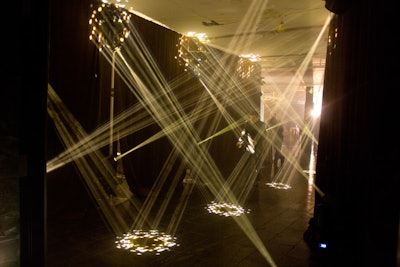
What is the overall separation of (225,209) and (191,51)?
3.70 metres

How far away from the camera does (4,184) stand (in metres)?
2.70

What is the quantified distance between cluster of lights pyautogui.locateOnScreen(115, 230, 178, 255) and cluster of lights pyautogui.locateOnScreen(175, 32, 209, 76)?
13.5ft

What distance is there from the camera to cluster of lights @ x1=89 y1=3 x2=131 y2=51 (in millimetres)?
4812

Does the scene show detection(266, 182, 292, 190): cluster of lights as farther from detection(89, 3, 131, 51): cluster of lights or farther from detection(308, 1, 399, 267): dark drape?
detection(89, 3, 131, 51): cluster of lights

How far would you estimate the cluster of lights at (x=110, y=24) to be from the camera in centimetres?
481

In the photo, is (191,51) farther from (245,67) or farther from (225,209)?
(225,209)

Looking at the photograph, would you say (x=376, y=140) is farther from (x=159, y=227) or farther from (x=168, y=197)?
(x=168, y=197)

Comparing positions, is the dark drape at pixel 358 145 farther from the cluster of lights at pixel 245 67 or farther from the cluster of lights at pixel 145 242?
the cluster of lights at pixel 245 67

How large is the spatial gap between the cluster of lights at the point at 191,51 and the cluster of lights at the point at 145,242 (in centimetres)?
412

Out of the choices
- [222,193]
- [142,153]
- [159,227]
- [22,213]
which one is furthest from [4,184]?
[222,193]

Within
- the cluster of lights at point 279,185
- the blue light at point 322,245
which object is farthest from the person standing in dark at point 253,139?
the blue light at point 322,245

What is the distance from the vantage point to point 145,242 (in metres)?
4.04

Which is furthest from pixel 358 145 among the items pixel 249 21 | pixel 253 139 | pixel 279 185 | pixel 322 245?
pixel 279 185

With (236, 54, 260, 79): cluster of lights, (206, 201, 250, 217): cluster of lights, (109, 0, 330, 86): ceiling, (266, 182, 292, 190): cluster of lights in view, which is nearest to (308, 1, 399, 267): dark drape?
(206, 201, 250, 217): cluster of lights
